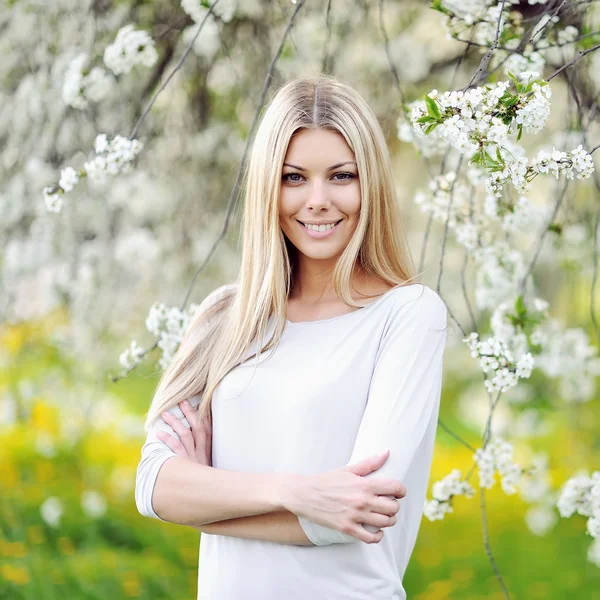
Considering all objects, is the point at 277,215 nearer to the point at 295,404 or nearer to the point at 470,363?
the point at 295,404

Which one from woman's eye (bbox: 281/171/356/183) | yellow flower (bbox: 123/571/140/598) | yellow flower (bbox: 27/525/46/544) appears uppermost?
woman's eye (bbox: 281/171/356/183)

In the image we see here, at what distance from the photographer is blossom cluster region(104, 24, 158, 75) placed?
212cm

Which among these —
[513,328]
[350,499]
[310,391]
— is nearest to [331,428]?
[310,391]

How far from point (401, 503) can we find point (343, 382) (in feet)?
0.81

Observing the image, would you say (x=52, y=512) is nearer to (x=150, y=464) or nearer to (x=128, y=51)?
(x=128, y=51)

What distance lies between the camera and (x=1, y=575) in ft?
10.7

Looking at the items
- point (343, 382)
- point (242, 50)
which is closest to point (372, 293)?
point (343, 382)

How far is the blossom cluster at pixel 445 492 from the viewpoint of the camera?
71.8 inches

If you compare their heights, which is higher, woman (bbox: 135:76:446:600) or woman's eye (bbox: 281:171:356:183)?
woman's eye (bbox: 281:171:356:183)

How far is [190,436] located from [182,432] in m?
0.02

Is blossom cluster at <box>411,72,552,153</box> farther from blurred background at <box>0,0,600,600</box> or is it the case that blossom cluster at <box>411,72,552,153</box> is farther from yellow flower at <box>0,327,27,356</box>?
yellow flower at <box>0,327,27,356</box>

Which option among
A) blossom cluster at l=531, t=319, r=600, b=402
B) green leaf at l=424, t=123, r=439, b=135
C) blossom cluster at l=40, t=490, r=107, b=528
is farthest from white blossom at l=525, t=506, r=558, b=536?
green leaf at l=424, t=123, r=439, b=135

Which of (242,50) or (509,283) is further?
(242,50)

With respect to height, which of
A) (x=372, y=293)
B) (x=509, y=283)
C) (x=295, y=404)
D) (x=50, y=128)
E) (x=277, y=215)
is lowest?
(x=295, y=404)
